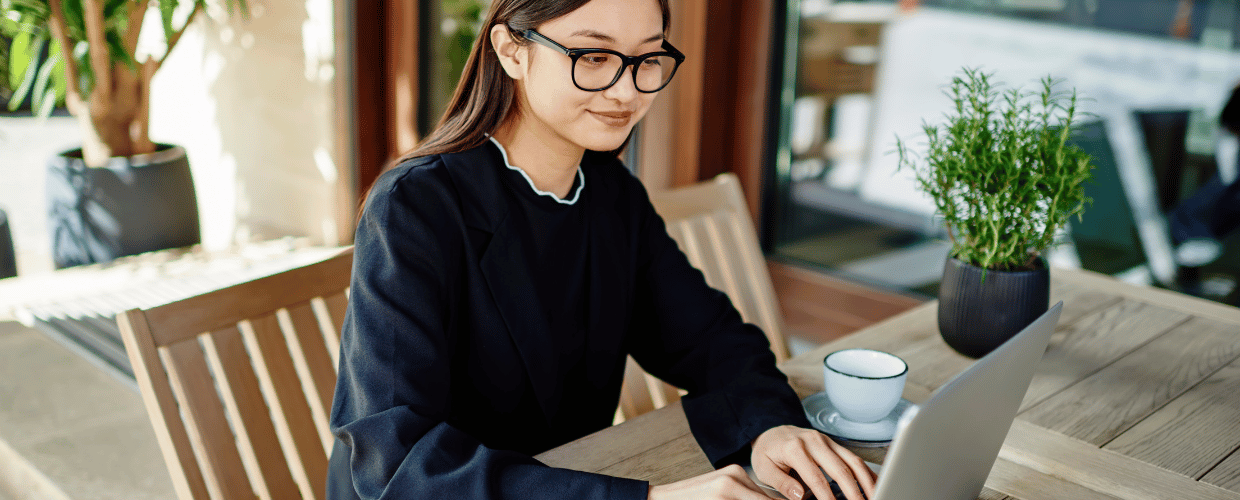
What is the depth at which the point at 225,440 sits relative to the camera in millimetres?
1089

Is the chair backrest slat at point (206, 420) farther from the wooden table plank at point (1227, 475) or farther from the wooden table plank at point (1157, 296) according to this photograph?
the wooden table plank at point (1157, 296)

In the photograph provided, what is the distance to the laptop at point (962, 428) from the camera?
66cm

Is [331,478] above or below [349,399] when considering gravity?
below

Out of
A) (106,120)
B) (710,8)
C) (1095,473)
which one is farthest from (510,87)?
(106,120)

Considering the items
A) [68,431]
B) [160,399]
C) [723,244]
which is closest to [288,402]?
[160,399]

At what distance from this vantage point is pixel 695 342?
1.29m

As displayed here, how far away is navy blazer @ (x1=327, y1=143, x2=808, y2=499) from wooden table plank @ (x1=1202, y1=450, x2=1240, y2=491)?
1.38 ft

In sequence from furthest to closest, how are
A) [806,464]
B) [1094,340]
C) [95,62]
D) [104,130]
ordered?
[104,130] → [95,62] → [1094,340] → [806,464]

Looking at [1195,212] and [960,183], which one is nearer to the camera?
[960,183]

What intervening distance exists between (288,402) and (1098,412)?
973mm

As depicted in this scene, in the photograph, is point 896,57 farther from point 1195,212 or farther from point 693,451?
point 693,451

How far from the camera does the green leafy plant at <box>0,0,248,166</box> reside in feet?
9.91

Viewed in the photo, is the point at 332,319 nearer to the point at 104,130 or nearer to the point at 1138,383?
the point at 1138,383

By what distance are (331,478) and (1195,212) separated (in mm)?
2269
